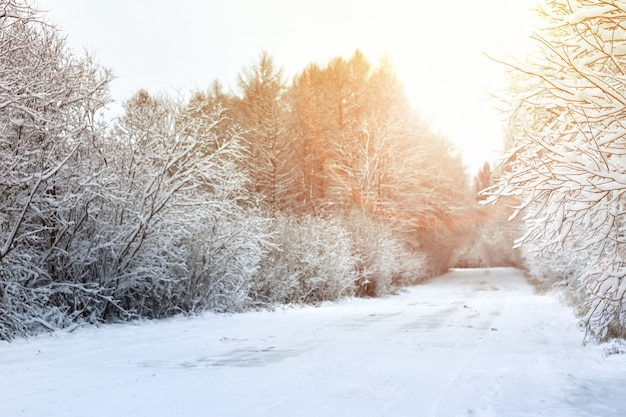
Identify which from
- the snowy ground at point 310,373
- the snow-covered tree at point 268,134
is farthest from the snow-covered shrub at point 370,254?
the snowy ground at point 310,373

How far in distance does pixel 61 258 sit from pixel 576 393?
29.7 ft

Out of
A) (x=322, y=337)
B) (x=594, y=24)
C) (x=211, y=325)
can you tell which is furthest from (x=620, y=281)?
(x=211, y=325)

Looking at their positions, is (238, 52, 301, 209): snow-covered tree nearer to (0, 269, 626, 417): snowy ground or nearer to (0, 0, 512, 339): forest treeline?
(0, 0, 512, 339): forest treeline

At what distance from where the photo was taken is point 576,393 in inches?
221

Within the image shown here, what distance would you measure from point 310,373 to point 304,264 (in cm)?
1364

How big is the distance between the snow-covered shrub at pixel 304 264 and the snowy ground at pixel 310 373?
244 inches

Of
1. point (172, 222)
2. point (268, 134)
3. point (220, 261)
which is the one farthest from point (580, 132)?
point (268, 134)

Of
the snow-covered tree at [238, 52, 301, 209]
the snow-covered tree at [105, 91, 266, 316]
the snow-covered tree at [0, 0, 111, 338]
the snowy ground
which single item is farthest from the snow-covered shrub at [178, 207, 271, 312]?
the snow-covered tree at [238, 52, 301, 209]

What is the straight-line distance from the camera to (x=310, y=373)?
655cm

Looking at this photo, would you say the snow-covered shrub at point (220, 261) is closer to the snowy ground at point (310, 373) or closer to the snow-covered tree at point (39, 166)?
the snowy ground at point (310, 373)

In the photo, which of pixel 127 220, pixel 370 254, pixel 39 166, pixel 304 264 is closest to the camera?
pixel 39 166

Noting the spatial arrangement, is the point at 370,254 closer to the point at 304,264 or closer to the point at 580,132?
the point at 304,264

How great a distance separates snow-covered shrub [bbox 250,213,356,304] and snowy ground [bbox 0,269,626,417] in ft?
20.4

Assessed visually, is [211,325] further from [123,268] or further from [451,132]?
[451,132]
